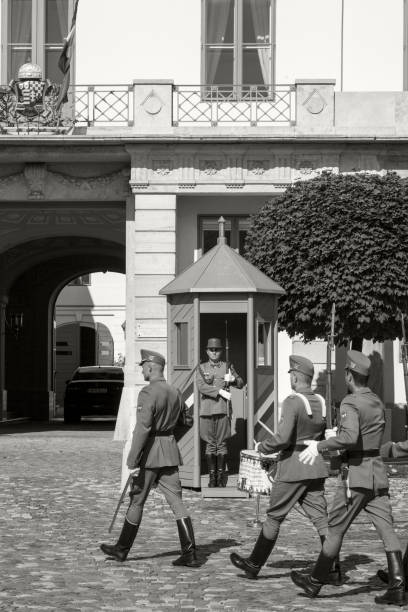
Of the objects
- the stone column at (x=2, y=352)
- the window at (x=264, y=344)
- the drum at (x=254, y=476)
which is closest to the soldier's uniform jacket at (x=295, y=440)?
the drum at (x=254, y=476)

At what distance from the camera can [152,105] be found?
73.3 ft

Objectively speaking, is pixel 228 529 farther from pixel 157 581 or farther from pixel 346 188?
pixel 346 188

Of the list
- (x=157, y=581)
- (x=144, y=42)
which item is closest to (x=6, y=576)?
(x=157, y=581)

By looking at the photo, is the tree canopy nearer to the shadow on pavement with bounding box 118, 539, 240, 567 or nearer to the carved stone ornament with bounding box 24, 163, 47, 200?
the carved stone ornament with bounding box 24, 163, 47, 200

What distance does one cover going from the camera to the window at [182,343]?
1538 cm

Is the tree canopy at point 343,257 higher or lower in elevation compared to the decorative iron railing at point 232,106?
lower

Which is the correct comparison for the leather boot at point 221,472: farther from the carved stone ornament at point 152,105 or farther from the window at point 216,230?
the carved stone ornament at point 152,105

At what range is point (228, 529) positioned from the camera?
11719 mm

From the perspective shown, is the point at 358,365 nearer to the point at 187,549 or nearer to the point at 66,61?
the point at 187,549

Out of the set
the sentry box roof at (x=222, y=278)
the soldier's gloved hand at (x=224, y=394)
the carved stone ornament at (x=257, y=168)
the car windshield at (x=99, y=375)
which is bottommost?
the soldier's gloved hand at (x=224, y=394)

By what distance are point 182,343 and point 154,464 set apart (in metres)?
5.86

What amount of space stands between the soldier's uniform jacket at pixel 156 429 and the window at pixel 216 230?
44.7 feet

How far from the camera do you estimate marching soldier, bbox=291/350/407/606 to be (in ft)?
26.9

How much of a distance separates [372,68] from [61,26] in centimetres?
584
